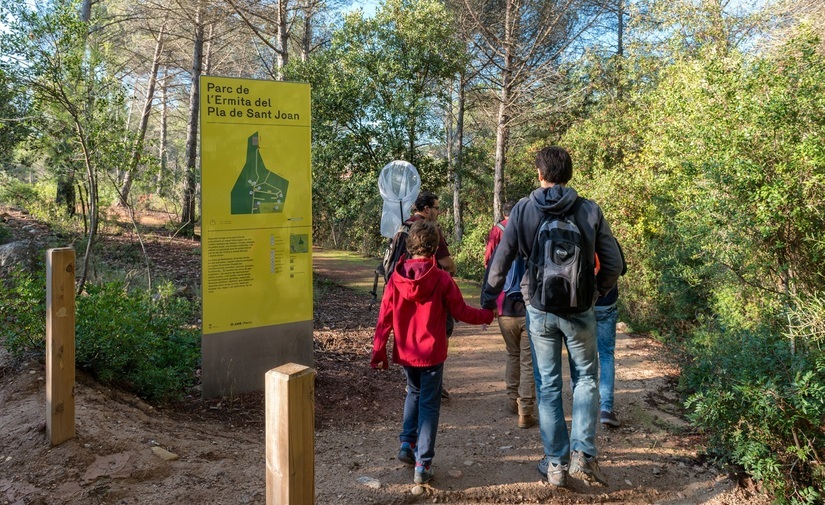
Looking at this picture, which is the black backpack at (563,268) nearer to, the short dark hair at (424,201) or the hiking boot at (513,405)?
the short dark hair at (424,201)

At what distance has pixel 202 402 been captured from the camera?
16.3 feet

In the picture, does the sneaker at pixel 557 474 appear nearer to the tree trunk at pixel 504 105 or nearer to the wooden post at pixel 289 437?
the wooden post at pixel 289 437

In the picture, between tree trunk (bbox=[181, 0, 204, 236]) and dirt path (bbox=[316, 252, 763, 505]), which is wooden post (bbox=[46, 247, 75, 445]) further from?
tree trunk (bbox=[181, 0, 204, 236])

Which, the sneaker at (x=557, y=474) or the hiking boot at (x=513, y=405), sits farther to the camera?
the hiking boot at (x=513, y=405)

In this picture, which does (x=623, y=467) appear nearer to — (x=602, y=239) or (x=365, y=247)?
(x=602, y=239)

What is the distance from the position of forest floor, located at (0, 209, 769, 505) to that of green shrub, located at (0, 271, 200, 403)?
0.52ft

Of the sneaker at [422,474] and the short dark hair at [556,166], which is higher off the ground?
the short dark hair at [556,166]

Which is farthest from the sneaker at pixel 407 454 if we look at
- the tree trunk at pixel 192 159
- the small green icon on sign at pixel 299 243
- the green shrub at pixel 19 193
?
the green shrub at pixel 19 193

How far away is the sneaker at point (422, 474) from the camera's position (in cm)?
358

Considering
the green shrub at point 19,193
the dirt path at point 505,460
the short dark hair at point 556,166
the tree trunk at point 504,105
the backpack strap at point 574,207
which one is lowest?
the dirt path at point 505,460

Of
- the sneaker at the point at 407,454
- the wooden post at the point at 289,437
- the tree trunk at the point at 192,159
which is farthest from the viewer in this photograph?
the tree trunk at the point at 192,159

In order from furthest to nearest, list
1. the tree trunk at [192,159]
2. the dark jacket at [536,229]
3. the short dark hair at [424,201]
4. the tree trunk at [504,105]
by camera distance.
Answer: the tree trunk at [504,105] → the tree trunk at [192,159] → the short dark hair at [424,201] → the dark jacket at [536,229]

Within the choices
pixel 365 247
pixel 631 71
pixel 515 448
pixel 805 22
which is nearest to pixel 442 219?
pixel 365 247

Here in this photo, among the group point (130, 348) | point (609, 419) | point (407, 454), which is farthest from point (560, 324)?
point (130, 348)
